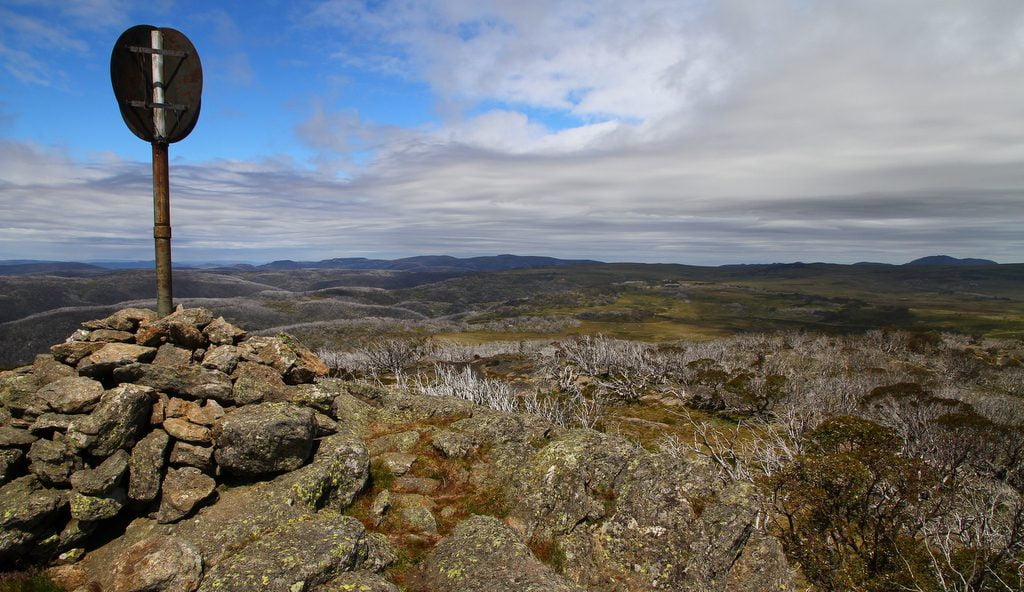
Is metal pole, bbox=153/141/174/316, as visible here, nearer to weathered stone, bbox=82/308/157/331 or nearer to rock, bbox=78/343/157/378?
weathered stone, bbox=82/308/157/331

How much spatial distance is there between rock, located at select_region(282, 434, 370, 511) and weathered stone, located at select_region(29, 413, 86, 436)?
12.3 ft

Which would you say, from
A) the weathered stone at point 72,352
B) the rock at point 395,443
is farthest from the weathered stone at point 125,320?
the rock at point 395,443

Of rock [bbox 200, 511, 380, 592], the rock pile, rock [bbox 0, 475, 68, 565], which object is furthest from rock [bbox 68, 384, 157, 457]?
rock [bbox 200, 511, 380, 592]

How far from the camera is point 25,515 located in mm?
7246

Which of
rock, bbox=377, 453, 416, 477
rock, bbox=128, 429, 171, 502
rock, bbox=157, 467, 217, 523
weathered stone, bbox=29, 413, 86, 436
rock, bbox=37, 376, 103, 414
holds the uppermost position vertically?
rock, bbox=37, 376, 103, 414

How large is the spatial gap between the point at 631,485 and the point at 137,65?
1464 centimetres

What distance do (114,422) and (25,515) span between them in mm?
1680

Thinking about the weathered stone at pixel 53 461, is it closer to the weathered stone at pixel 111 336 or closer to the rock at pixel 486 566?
the weathered stone at pixel 111 336

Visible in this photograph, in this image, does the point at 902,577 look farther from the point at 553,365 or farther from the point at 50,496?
the point at 553,365

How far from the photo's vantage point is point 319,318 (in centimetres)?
16512

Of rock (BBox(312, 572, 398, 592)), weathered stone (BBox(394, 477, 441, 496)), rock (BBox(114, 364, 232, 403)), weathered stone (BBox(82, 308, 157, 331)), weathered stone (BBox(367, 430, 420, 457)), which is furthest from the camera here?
weathered stone (BBox(367, 430, 420, 457))

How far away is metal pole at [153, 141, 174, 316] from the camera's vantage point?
1121 centimetres

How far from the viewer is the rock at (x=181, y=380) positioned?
966 centimetres

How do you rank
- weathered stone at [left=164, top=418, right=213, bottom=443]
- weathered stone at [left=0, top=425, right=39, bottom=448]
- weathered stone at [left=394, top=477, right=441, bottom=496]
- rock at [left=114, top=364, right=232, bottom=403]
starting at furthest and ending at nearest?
weathered stone at [left=394, top=477, right=441, bottom=496] → rock at [left=114, top=364, right=232, bottom=403] → weathered stone at [left=164, top=418, right=213, bottom=443] → weathered stone at [left=0, top=425, right=39, bottom=448]
